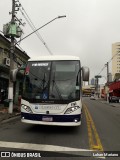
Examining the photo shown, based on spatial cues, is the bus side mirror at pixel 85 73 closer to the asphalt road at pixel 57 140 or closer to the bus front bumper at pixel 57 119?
the bus front bumper at pixel 57 119

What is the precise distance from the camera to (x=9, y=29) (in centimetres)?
1961

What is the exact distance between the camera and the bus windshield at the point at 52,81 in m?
11.5

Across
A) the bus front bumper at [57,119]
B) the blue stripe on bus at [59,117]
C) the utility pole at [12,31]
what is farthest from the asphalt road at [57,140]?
the utility pole at [12,31]

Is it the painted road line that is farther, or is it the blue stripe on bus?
the blue stripe on bus

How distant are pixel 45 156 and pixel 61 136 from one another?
334 cm

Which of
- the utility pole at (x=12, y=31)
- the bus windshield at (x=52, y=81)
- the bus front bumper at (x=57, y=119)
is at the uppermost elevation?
the utility pole at (x=12, y=31)

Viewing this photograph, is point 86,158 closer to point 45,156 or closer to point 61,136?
point 45,156

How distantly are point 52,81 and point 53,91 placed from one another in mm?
427

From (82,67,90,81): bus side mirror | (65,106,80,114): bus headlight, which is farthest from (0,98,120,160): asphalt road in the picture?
(82,67,90,81): bus side mirror

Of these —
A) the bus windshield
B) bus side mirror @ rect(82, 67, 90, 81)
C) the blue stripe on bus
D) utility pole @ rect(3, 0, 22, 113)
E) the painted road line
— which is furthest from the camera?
utility pole @ rect(3, 0, 22, 113)

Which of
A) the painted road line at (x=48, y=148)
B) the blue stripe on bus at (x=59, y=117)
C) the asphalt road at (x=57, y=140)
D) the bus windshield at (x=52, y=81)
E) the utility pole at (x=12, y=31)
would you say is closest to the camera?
the painted road line at (x=48, y=148)

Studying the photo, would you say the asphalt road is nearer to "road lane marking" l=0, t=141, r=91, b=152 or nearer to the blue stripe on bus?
"road lane marking" l=0, t=141, r=91, b=152

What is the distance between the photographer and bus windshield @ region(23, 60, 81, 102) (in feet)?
37.6

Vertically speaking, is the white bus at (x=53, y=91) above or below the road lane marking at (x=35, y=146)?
above
